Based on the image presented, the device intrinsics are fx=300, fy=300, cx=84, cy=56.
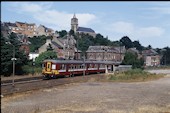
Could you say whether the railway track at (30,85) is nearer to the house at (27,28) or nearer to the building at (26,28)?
the building at (26,28)

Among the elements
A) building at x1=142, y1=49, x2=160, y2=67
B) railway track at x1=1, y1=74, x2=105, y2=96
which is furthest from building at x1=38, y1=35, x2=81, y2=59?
building at x1=142, y1=49, x2=160, y2=67

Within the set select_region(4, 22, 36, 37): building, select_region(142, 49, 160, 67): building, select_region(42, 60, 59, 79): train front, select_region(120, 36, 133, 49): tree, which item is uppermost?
select_region(4, 22, 36, 37): building

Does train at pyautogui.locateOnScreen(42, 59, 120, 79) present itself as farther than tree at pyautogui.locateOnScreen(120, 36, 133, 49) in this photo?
No

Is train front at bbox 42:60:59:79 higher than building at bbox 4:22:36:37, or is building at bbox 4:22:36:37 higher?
building at bbox 4:22:36:37

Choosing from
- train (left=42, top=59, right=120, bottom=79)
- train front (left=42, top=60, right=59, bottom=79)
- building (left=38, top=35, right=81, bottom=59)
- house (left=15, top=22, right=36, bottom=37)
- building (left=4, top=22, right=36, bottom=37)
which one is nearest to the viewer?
train front (left=42, top=60, right=59, bottom=79)

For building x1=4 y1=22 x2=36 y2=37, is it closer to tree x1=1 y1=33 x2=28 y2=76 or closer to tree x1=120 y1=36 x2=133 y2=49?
tree x1=120 y1=36 x2=133 y2=49

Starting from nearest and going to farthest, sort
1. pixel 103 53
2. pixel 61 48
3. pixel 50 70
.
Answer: pixel 50 70, pixel 61 48, pixel 103 53

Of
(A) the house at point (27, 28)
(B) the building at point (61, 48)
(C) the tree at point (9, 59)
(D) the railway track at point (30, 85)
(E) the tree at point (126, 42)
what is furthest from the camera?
(E) the tree at point (126, 42)

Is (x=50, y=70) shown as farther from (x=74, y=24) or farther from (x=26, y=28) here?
(x=74, y=24)

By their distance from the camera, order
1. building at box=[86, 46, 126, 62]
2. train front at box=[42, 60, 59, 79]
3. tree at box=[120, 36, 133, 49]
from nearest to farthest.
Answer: train front at box=[42, 60, 59, 79], building at box=[86, 46, 126, 62], tree at box=[120, 36, 133, 49]

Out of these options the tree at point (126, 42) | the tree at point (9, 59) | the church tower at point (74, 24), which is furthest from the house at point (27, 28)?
the tree at point (9, 59)

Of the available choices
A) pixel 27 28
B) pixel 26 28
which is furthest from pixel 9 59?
pixel 27 28

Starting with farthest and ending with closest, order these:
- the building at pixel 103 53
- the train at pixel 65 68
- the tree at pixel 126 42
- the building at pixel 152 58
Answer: the tree at pixel 126 42 < the building at pixel 152 58 < the building at pixel 103 53 < the train at pixel 65 68

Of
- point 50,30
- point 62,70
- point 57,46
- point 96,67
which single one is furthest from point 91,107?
point 50,30
